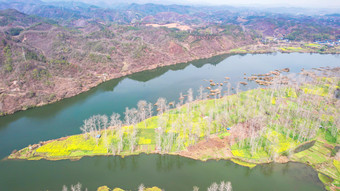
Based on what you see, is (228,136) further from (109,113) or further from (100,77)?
(100,77)

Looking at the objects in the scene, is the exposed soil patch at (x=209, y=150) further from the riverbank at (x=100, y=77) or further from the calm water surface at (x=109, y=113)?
the riverbank at (x=100, y=77)

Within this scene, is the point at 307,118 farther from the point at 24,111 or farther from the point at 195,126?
the point at 24,111

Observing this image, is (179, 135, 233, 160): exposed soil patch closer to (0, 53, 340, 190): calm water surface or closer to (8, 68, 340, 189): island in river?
(8, 68, 340, 189): island in river

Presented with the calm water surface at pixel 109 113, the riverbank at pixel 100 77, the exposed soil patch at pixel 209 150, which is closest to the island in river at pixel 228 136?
the exposed soil patch at pixel 209 150

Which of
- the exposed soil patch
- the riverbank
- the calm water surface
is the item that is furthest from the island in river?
the riverbank

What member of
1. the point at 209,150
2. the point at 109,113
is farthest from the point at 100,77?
the point at 209,150
